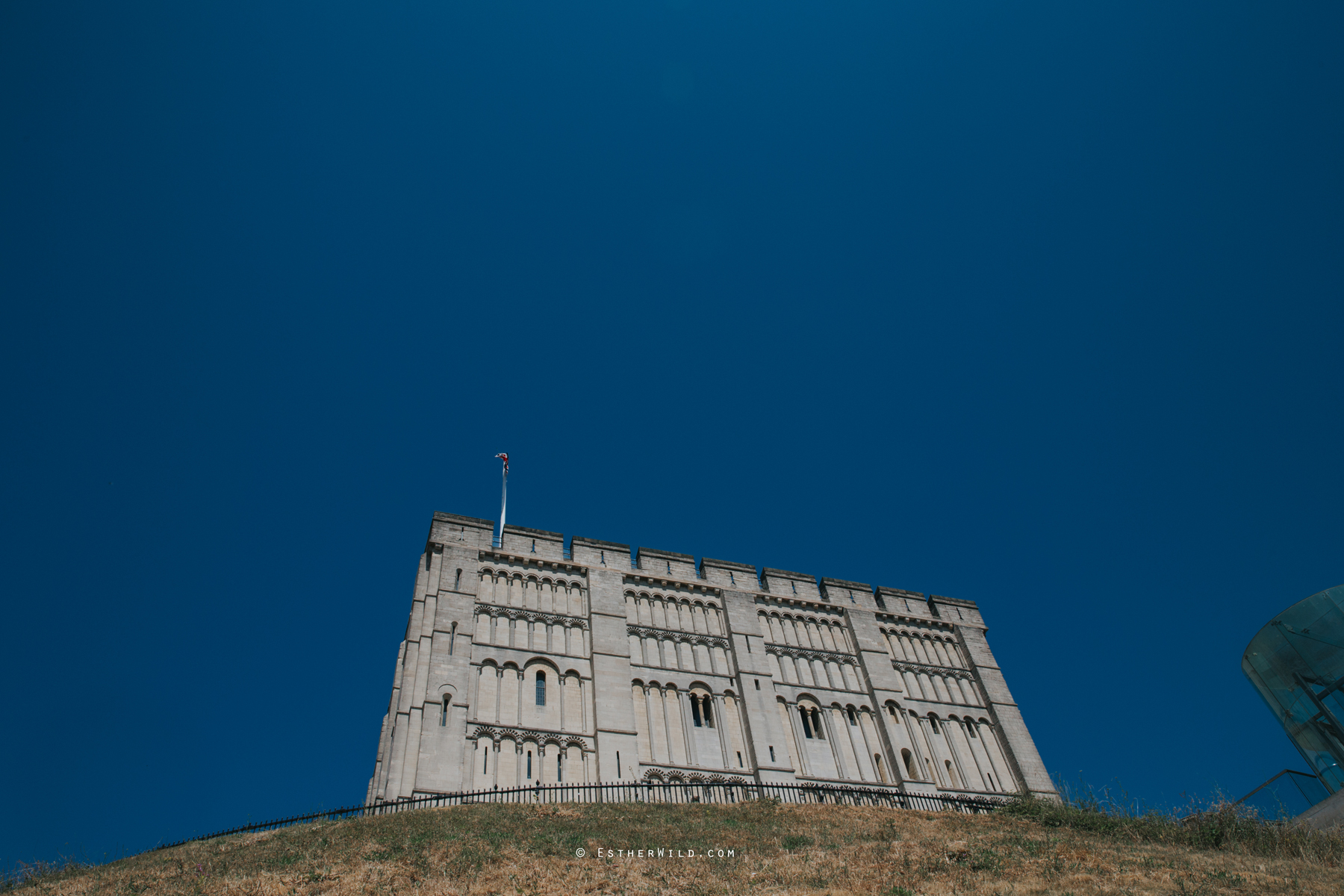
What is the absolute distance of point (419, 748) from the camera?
94.4 feet

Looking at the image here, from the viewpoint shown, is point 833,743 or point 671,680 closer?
point 671,680

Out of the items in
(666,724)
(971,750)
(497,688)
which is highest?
(497,688)

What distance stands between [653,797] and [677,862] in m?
11.8

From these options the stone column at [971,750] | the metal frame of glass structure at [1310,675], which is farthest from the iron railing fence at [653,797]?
the metal frame of glass structure at [1310,675]

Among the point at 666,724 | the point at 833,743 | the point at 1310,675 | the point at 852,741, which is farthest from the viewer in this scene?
the point at 852,741

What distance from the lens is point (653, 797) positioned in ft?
97.1

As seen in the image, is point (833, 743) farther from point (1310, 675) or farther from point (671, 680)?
point (1310, 675)

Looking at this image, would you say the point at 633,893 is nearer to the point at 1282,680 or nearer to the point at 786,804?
the point at 786,804

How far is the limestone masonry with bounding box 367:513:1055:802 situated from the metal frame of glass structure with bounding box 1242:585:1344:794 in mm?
15424

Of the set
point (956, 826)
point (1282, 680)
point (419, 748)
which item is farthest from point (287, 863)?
point (1282, 680)

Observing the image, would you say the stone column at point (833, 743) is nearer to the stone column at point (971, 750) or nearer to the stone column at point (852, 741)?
the stone column at point (852, 741)

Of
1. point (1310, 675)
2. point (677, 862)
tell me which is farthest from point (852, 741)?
point (677, 862)

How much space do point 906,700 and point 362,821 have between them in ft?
87.0

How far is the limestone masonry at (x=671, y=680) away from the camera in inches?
1208
